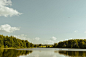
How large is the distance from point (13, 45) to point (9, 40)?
429 inches

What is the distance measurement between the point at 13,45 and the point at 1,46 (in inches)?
1005

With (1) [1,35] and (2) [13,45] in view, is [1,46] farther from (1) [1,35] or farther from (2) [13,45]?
(1) [1,35]

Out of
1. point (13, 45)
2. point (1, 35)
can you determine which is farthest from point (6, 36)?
point (13, 45)

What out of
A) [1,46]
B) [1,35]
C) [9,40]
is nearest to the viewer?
[1,46]

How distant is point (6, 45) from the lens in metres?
165

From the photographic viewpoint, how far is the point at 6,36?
622ft

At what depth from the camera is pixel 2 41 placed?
16675cm

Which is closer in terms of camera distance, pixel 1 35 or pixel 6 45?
pixel 6 45

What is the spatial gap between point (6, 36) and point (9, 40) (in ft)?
47.8

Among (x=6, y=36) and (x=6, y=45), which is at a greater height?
(x=6, y=36)

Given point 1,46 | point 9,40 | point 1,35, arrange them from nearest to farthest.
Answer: point 1,46 < point 9,40 < point 1,35

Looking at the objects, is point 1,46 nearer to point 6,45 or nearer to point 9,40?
point 6,45

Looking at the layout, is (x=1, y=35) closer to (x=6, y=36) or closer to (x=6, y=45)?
(x=6, y=36)

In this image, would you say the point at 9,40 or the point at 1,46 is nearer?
Answer: the point at 1,46
